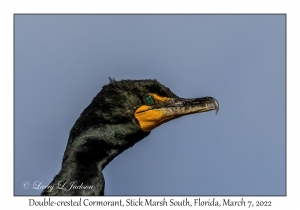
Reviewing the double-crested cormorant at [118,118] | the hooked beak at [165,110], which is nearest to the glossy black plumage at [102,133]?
the double-crested cormorant at [118,118]

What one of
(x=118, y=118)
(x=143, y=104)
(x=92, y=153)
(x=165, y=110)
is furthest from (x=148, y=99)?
(x=92, y=153)

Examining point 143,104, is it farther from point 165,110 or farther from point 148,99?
point 165,110

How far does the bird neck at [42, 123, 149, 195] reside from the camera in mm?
8336

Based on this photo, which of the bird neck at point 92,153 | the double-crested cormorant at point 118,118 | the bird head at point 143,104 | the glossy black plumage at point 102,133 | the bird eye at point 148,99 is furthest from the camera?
the bird eye at point 148,99

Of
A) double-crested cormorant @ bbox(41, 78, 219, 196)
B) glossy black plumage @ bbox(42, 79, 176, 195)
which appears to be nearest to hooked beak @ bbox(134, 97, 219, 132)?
double-crested cormorant @ bbox(41, 78, 219, 196)

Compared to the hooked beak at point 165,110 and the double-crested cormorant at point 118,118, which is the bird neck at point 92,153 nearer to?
the double-crested cormorant at point 118,118

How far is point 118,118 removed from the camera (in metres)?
9.48

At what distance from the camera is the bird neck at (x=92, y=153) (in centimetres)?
834

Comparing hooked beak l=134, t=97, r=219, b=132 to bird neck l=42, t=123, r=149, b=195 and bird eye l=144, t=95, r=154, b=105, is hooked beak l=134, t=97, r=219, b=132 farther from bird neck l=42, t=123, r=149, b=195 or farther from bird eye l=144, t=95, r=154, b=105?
bird neck l=42, t=123, r=149, b=195
